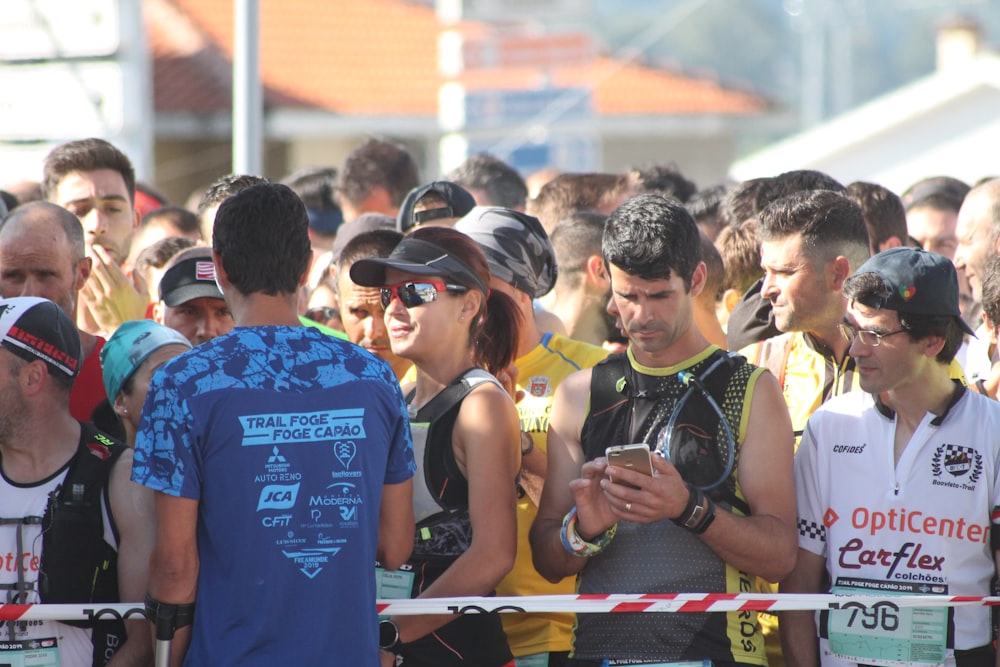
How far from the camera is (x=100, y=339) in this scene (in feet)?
16.0

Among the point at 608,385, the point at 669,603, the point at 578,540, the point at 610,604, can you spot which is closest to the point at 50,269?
the point at 608,385

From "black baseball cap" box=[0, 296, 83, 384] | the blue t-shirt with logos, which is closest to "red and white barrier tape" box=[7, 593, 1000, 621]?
A: the blue t-shirt with logos

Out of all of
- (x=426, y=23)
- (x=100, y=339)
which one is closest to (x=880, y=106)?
(x=426, y=23)

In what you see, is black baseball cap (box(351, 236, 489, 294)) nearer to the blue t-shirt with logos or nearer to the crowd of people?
the crowd of people

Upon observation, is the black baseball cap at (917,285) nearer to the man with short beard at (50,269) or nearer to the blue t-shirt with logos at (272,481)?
the blue t-shirt with logos at (272,481)

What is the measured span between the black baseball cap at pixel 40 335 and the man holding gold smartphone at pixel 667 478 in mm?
1476

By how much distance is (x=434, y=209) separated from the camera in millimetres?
5863

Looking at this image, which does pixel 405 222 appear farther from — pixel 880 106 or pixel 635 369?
pixel 880 106

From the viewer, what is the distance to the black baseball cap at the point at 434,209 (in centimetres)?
583

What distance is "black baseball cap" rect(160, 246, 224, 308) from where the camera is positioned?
4.75m

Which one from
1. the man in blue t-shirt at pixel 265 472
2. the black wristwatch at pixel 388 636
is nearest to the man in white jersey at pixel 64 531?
the man in blue t-shirt at pixel 265 472

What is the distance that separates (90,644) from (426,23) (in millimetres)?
25513

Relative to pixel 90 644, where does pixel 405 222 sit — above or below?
above

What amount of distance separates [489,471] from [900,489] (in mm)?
1204
